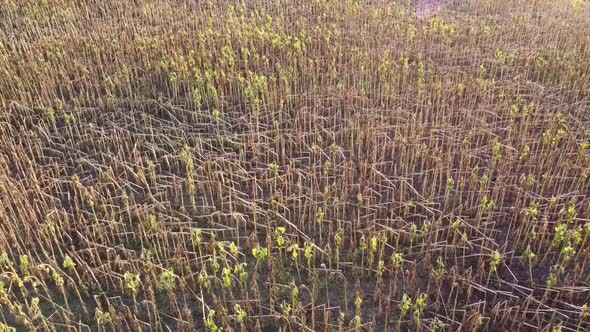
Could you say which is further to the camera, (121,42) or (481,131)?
(121,42)

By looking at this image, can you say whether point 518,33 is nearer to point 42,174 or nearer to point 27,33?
point 42,174

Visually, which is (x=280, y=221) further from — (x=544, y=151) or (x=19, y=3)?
(x=19, y=3)

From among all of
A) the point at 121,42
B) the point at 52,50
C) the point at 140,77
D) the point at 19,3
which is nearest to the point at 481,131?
the point at 140,77

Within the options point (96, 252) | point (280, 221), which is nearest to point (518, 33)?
point (280, 221)

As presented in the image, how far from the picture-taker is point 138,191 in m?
3.98

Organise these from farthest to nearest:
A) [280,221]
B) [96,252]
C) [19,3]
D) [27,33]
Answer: [19,3]
[27,33]
[280,221]
[96,252]

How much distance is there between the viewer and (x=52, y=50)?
629 cm

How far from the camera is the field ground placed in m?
2.96

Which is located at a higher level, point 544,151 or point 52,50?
point 52,50

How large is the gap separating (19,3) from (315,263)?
774 cm

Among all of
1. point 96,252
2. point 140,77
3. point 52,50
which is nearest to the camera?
point 96,252

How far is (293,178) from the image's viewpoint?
4.14 m

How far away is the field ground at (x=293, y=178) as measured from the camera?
9.73ft

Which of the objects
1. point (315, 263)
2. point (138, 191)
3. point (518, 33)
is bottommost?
point (315, 263)
